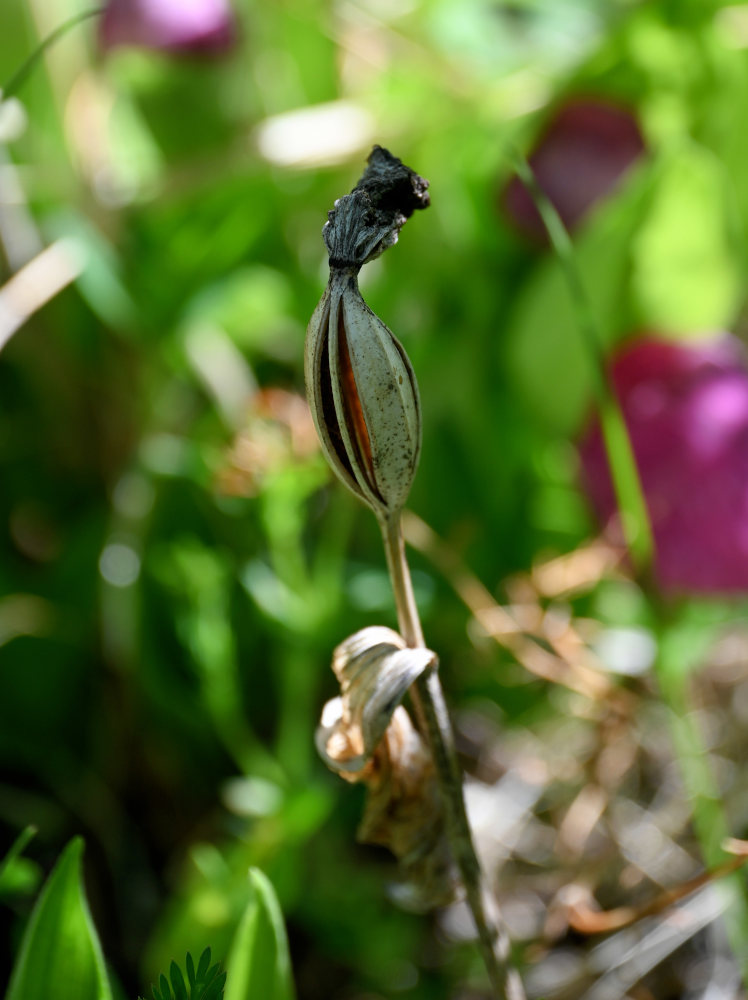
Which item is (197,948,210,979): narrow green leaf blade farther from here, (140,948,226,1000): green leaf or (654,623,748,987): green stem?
(654,623,748,987): green stem

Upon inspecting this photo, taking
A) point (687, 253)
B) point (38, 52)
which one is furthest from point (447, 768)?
point (687, 253)

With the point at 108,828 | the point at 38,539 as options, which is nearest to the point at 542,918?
the point at 108,828

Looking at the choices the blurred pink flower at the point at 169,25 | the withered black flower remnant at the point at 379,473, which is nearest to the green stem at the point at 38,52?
the withered black flower remnant at the point at 379,473

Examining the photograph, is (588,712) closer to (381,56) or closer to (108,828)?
(108,828)

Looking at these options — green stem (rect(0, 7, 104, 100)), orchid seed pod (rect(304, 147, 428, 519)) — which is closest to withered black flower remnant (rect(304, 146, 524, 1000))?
orchid seed pod (rect(304, 147, 428, 519))

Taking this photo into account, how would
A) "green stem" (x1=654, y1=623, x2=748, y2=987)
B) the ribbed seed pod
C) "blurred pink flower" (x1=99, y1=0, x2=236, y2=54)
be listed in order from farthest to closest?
"blurred pink flower" (x1=99, y1=0, x2=236, y2=54) < "green stem" (x1=654, y1=623, x2=748, y2=987) < the ribbed seed pod

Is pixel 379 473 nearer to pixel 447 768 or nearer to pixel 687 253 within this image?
pixel 447 768

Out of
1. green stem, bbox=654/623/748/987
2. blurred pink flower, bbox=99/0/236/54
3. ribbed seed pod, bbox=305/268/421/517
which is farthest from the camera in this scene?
blurred pink flower, bbox=99/0/236/54
